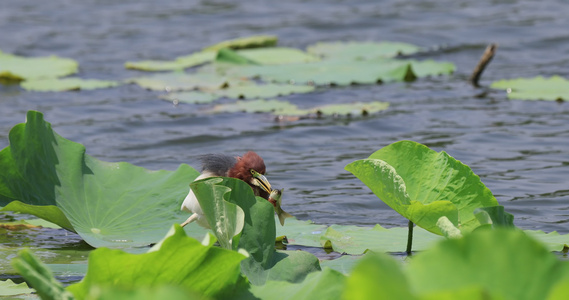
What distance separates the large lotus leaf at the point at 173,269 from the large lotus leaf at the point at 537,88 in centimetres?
547

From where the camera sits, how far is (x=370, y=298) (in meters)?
1.10

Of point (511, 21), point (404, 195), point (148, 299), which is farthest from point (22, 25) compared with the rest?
point (148, 299)

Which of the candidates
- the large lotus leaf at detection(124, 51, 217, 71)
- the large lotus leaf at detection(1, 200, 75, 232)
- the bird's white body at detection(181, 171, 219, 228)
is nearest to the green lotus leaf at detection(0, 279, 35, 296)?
the large lotus leaf at detection(1, 200, 75, 232)

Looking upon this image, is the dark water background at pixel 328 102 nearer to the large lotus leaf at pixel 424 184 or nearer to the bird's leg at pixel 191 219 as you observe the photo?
the bird's leg at pixel 191 219

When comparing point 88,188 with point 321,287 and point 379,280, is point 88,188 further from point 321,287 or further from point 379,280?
point 379,280

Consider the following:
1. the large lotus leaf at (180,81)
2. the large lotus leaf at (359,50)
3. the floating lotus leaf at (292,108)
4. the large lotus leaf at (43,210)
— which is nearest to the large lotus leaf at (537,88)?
the floating lotus leaf at (292,108)

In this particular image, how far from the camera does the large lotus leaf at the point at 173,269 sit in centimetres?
166

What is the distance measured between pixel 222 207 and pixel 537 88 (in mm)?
5609


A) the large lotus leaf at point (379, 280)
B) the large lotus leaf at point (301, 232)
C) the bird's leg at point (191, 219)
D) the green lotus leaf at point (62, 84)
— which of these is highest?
the large lotus leaf at point (379, 280)

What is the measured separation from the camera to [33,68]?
8.42 m

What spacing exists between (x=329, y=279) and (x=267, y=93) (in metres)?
5.60

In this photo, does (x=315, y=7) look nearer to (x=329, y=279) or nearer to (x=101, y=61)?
(x=101, y=61)

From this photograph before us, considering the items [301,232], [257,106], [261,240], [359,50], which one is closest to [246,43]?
[359,50]

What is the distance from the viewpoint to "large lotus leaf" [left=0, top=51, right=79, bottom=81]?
8.12 metres
